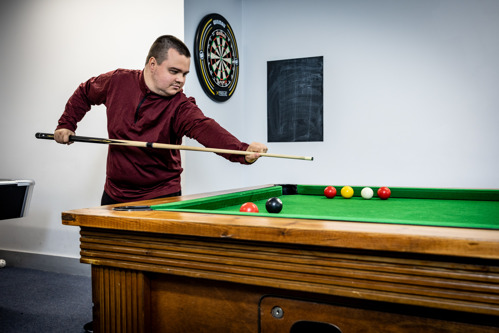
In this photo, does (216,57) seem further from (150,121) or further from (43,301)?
(43,301)

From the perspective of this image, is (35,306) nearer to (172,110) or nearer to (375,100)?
(172,110)

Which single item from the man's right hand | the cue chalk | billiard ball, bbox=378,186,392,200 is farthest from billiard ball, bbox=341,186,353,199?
the man's right hand

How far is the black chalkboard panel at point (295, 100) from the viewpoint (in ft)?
11.6

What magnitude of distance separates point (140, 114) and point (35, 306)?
56.8 inches

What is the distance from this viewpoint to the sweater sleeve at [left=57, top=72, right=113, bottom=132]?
2201mm

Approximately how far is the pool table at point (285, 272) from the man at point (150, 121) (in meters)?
0.79

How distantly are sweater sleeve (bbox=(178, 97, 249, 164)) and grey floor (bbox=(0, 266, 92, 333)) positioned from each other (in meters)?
1.26

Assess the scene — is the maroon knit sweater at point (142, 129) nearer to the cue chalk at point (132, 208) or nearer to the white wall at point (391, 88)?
the cue chalk at point (132, 208)

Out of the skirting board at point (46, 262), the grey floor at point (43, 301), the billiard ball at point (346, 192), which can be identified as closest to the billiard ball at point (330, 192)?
the billiard ball at point (346, 192)

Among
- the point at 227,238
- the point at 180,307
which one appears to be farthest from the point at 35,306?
the point at 227,238

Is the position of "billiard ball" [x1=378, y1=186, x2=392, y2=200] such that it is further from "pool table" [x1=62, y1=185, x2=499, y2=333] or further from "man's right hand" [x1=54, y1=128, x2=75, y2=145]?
"man's right hand" [x1=54, y1=128, x2=75, y2=145]

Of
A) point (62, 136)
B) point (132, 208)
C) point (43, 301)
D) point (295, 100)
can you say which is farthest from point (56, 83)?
point (132, 208)

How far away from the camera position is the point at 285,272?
0.92 metres

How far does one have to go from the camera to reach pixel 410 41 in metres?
3.27
